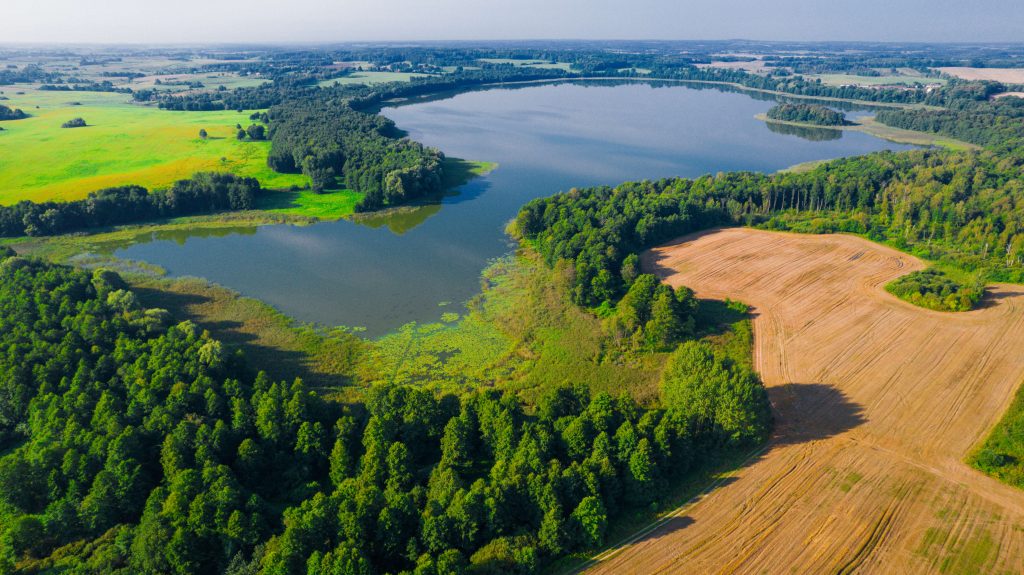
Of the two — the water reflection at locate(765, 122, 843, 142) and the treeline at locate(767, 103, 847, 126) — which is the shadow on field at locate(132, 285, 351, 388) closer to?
the water reflection at locate(765, 122, 843, 142)

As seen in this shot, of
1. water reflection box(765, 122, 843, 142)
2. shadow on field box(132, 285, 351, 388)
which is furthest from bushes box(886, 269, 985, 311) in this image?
water reflection box(765, 122, 843, 142)

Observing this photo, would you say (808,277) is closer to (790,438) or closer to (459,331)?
(790,438)

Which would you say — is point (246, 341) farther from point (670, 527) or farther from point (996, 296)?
point (996, 296)

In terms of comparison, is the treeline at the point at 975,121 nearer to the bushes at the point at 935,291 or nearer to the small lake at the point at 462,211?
the small lake at the point at 462,211

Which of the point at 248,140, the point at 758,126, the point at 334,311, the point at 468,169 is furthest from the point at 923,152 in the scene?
the point at 248,140

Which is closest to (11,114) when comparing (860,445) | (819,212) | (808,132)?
(819,212)

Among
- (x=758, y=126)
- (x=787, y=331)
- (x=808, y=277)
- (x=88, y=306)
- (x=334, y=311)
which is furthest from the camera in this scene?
(x=758, y=126)

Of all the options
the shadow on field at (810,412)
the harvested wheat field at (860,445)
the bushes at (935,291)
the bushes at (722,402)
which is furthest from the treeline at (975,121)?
the bushes at (722,402)
